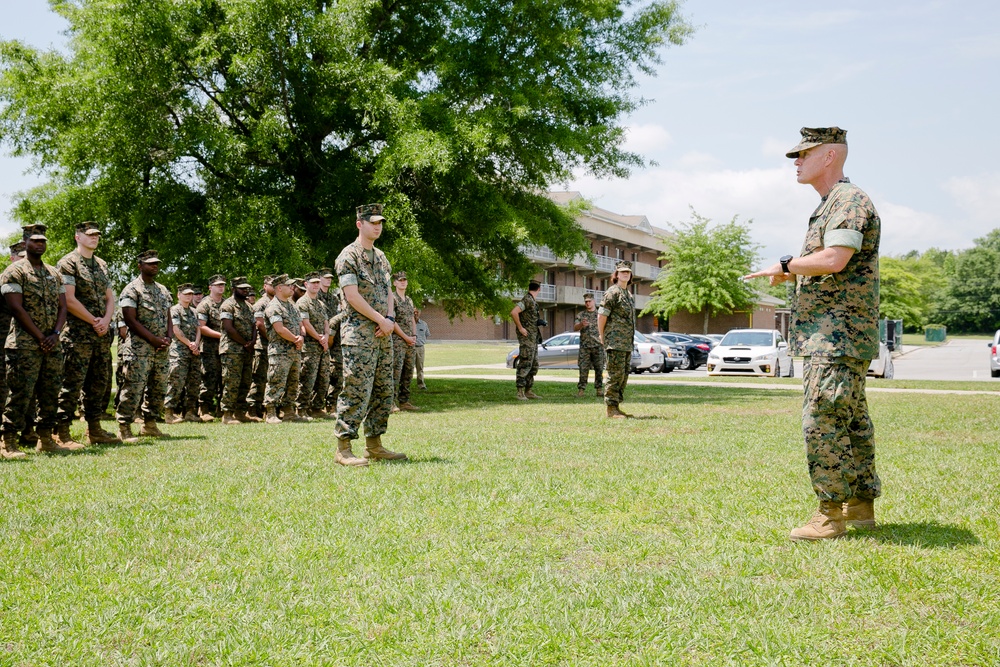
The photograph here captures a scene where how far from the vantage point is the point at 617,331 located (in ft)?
39.2

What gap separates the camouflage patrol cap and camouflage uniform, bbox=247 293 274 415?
952cm

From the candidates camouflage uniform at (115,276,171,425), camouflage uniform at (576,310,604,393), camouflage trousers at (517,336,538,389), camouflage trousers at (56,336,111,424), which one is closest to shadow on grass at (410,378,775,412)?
camouflage trousers at (517,336,538,389)

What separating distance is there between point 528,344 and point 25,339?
10.3 m

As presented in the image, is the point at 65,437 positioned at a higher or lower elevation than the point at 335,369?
lower

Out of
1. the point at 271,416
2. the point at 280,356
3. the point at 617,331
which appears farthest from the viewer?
the point at 271,416

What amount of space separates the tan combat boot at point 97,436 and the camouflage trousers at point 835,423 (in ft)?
25.5

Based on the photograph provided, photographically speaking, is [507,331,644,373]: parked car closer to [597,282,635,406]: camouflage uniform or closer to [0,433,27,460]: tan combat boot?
[597,282,635,406]: camouflage uniform

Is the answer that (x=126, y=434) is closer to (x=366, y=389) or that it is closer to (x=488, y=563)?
(x=366, y=389)

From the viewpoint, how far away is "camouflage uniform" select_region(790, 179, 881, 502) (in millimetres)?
4801

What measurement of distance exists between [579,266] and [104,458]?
6022cm

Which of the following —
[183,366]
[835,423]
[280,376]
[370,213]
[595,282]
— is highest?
[595,282]

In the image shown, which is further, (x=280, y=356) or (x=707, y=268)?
(x=707, y=268)

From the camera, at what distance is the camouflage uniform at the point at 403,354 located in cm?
1348

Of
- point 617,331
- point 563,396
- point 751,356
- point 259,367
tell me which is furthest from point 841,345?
point 751,356
